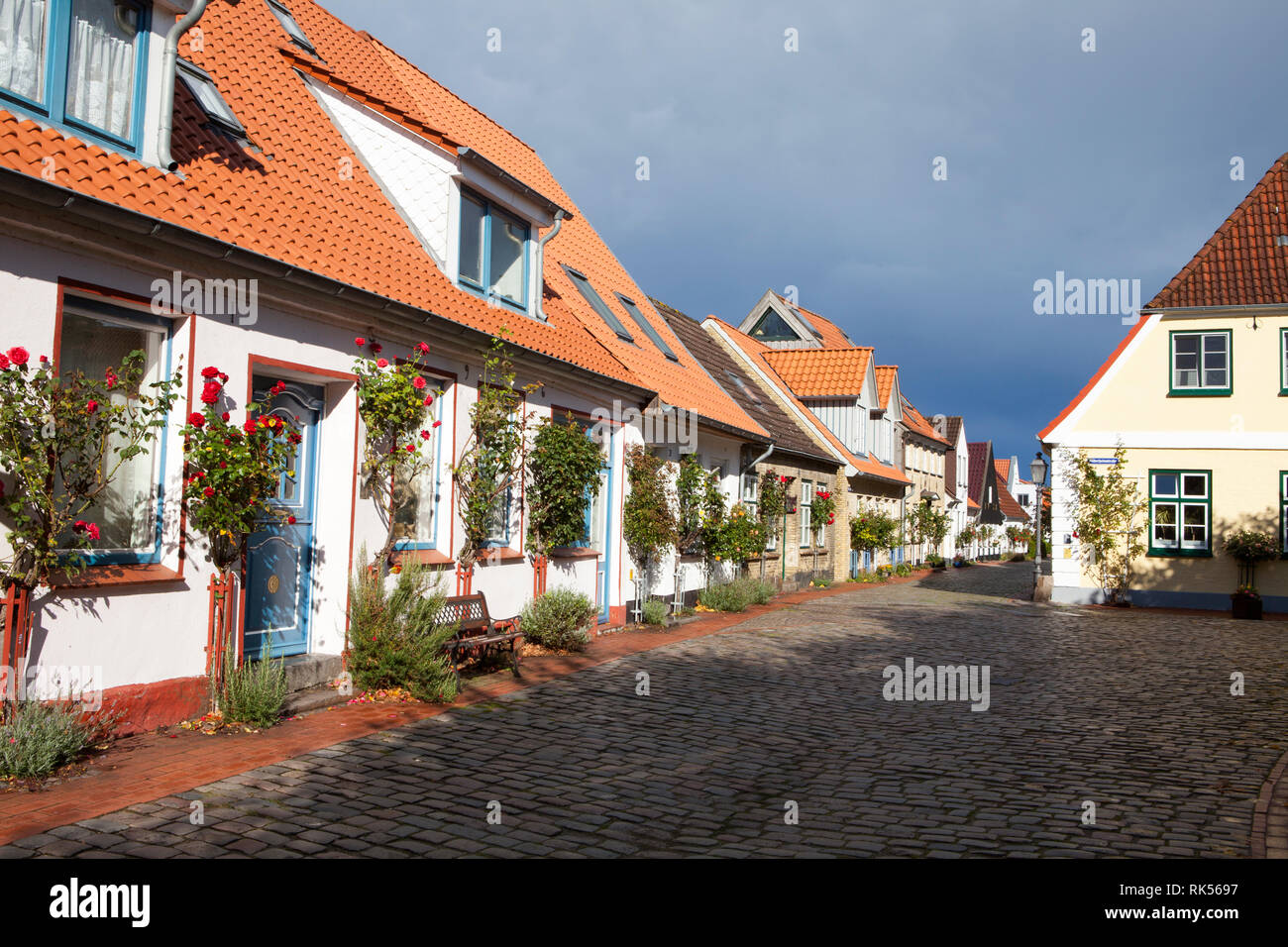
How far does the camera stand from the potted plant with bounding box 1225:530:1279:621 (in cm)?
1839

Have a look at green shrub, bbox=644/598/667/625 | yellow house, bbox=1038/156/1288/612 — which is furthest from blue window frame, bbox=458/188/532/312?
yellow house, bbox=1038/156/1288/612

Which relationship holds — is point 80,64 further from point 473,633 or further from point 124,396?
point 473,633

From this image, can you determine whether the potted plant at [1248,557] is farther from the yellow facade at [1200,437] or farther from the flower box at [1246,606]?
the yellow facade at [1200,437]

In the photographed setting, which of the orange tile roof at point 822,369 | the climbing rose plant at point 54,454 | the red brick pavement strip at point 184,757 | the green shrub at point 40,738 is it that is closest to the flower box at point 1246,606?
the orange tile roof at point 822,369

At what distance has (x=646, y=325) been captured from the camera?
61.5 feet

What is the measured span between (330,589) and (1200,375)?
59.8 ft

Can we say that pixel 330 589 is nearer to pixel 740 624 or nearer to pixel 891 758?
pixel 891 758

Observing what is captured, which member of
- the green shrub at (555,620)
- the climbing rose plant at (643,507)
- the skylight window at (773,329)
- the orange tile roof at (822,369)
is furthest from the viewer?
the skylight window at (773,329)

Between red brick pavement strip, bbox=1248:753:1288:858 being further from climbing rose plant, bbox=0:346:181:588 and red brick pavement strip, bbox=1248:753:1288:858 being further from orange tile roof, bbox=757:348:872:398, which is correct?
orange tile roof, bbox=757:348:872:398

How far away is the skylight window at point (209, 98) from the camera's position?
8281mm

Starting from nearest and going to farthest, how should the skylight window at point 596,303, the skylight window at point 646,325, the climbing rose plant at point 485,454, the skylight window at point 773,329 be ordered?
the climbing rose plant at point 485,454 < the skylight window at point 596,303 < the skylight window at point 646,325 < the skylight window at point 773,329

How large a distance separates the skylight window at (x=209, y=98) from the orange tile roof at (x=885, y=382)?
24377mm

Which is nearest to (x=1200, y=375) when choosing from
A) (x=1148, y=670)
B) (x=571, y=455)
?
(x=1148, y=670)
